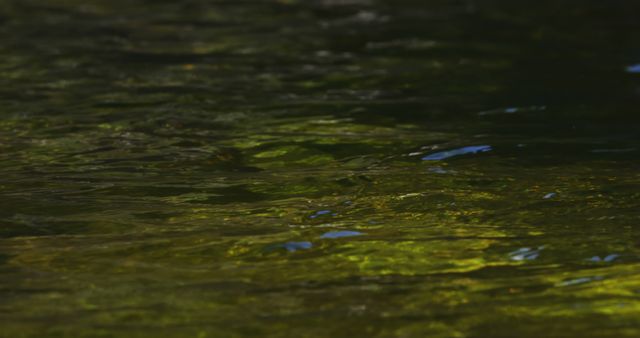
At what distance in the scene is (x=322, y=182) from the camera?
5.20 metres

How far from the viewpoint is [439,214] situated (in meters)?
4.57

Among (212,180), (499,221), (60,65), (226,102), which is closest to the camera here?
(499,221)

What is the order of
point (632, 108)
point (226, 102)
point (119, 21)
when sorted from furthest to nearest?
1. point (119, 21)
2. point (226, 102)
3. point (632, 108)

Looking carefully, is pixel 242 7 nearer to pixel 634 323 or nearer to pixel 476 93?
pixel 476 93

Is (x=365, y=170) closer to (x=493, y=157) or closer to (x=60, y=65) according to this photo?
(x=493, y=157)

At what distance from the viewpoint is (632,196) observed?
4.74 metres

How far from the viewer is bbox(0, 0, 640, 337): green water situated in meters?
3.52

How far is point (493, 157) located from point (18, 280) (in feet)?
8.94

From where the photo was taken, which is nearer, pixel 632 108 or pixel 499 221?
pixel 499 221

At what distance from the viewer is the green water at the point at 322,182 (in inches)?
138

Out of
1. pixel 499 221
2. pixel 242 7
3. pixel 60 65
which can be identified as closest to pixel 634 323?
pixel 499 221

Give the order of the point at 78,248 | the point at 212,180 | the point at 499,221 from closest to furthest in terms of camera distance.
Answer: the point at 78,248 → the point at 499,221 → the point at 212,180

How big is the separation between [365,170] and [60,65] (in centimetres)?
414

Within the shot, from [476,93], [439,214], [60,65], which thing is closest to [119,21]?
[60,65]
